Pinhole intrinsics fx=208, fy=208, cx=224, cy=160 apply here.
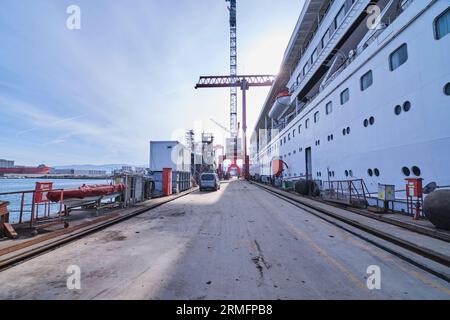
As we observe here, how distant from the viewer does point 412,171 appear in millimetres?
7543

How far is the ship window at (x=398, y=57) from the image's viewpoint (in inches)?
314

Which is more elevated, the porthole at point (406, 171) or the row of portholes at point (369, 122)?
the row of portholes at point (369, 122)

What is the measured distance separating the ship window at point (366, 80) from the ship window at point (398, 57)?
1.33 meters

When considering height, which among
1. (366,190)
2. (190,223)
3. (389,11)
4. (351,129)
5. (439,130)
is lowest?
(190,223)

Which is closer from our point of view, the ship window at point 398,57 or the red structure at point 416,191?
the red structure at point 416,191

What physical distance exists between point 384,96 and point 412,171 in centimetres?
346

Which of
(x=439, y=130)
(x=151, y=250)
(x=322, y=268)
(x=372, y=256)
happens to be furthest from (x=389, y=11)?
(x=151, y=250)

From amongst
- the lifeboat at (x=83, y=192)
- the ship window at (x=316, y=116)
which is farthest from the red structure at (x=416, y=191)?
the lifeboat at (x=83, y=192)

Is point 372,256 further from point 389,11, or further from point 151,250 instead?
point 389,11

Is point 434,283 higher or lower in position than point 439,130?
lower

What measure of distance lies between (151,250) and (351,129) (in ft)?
38.5

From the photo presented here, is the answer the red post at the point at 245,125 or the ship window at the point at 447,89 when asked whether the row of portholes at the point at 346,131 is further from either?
the red post at the point at 245,125

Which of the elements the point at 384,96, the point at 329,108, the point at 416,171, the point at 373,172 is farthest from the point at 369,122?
the point at 329,108
